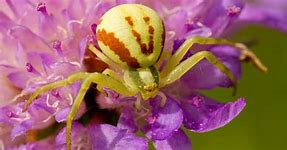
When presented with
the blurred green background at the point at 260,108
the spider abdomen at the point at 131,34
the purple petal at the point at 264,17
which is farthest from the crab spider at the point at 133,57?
the blurred green background at the point at 260,108

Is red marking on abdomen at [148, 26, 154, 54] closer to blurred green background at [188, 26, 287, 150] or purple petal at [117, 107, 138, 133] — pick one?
purple petal at [117, 107, 138, 133]

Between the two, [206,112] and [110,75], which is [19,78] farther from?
[206,112]

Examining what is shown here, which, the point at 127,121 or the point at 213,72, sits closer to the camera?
the point at 127,121

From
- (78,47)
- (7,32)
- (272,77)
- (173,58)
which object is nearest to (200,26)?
(173,58)

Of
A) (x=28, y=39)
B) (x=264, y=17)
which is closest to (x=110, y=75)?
(x=28, y=39)

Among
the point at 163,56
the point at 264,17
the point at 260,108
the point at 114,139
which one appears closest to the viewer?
the point at 114,139

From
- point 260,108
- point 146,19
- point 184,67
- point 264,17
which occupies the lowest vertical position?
point 260,108

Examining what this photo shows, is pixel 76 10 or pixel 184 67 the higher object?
pixel 76 10

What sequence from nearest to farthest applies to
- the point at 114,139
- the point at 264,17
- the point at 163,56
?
the point at 114,139
the point at 163,56
the point at 264,17
